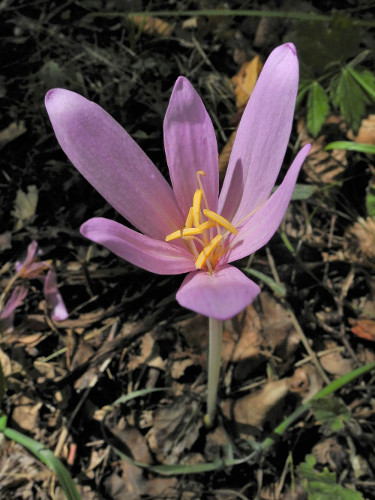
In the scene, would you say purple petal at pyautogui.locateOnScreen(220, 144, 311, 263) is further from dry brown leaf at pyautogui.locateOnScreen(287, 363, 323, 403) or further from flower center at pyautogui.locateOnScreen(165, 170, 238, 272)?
dry brown leaf at pyautogui.locateOnScreen(287, 363, 323, 403)

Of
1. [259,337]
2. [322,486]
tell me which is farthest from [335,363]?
[322,486]

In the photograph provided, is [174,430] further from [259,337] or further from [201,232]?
[201,232]

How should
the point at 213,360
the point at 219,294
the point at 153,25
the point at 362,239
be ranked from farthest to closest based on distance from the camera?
the point at 153,25, the point at 362,239, the point at 213,360, the point at 219,294

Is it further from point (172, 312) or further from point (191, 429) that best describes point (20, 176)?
point (191, 429)

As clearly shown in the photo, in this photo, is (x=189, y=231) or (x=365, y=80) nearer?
(x=189, y=231)

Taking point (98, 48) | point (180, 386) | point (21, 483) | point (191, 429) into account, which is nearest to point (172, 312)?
point (180, 386)

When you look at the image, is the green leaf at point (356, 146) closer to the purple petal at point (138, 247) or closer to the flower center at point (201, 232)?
the flower center at point (201, 232)

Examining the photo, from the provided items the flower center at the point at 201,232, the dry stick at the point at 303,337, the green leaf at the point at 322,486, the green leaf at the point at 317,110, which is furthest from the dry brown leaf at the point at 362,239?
the flower center at the point at 201,232
